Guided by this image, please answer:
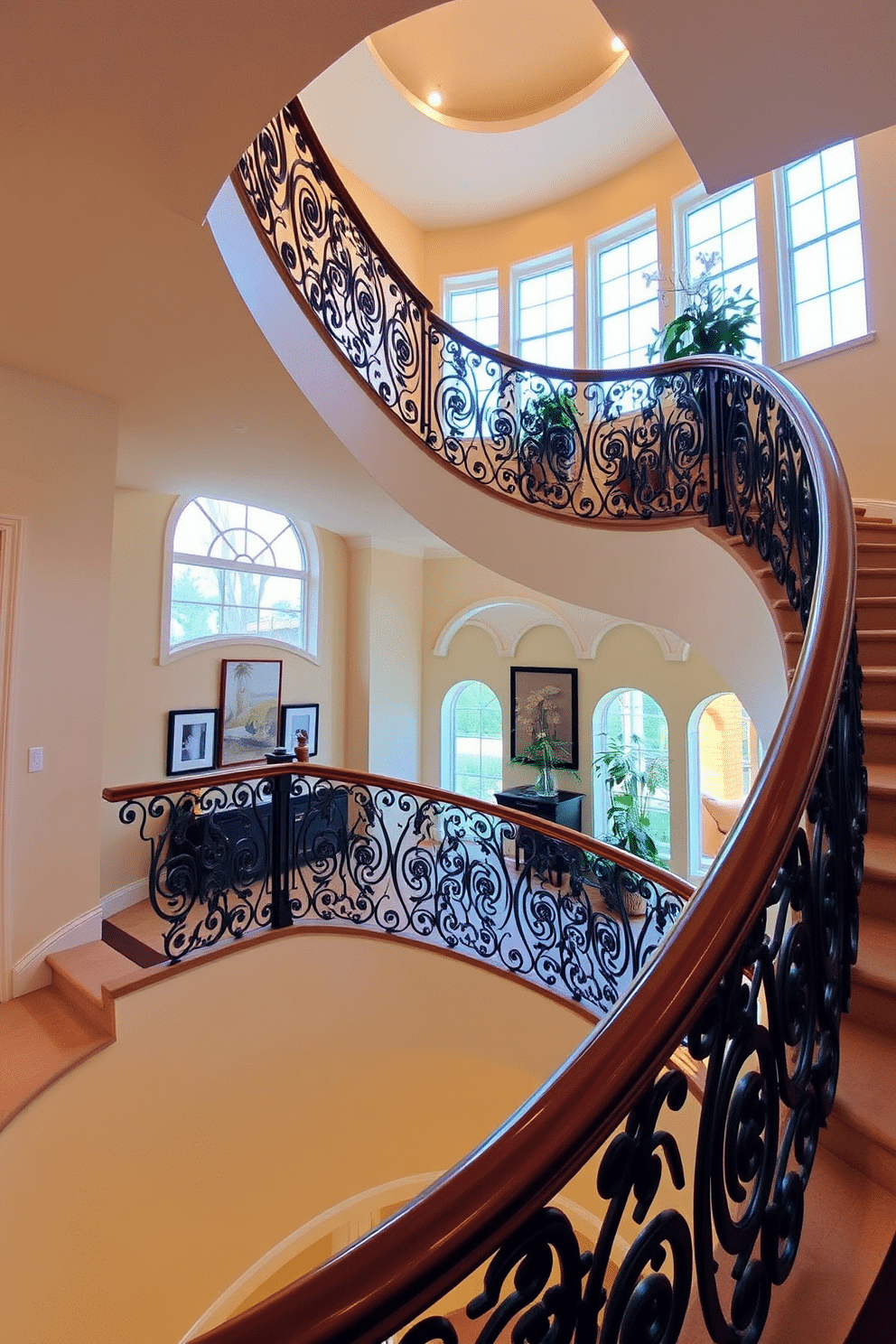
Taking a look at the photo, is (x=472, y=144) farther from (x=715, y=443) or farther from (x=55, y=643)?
(x=55, y=643)

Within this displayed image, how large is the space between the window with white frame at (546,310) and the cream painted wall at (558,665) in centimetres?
275

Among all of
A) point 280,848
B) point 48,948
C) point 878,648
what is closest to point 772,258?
point 878,648

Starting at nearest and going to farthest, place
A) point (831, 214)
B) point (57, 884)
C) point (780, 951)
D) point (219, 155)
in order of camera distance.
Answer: point (780, 951) < point (219, 155) < point (57, 884) < point (831, 214)

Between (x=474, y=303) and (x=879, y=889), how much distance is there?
28.1 feet

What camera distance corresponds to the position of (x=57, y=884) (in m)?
4.07

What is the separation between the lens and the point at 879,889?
1787mm

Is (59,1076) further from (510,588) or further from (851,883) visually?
(510,588)

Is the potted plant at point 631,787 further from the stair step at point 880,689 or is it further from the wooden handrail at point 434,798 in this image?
the stair step at point 880,689

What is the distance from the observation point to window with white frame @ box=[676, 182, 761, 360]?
6160 mm

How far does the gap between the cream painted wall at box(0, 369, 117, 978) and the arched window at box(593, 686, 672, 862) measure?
547cm

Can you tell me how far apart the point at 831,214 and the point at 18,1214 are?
8852 millimetres

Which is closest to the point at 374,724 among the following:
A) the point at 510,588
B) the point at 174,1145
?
the point at 510,588

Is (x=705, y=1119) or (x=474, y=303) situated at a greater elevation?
(x=474, y=303)

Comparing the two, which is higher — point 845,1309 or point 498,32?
point 498,32
